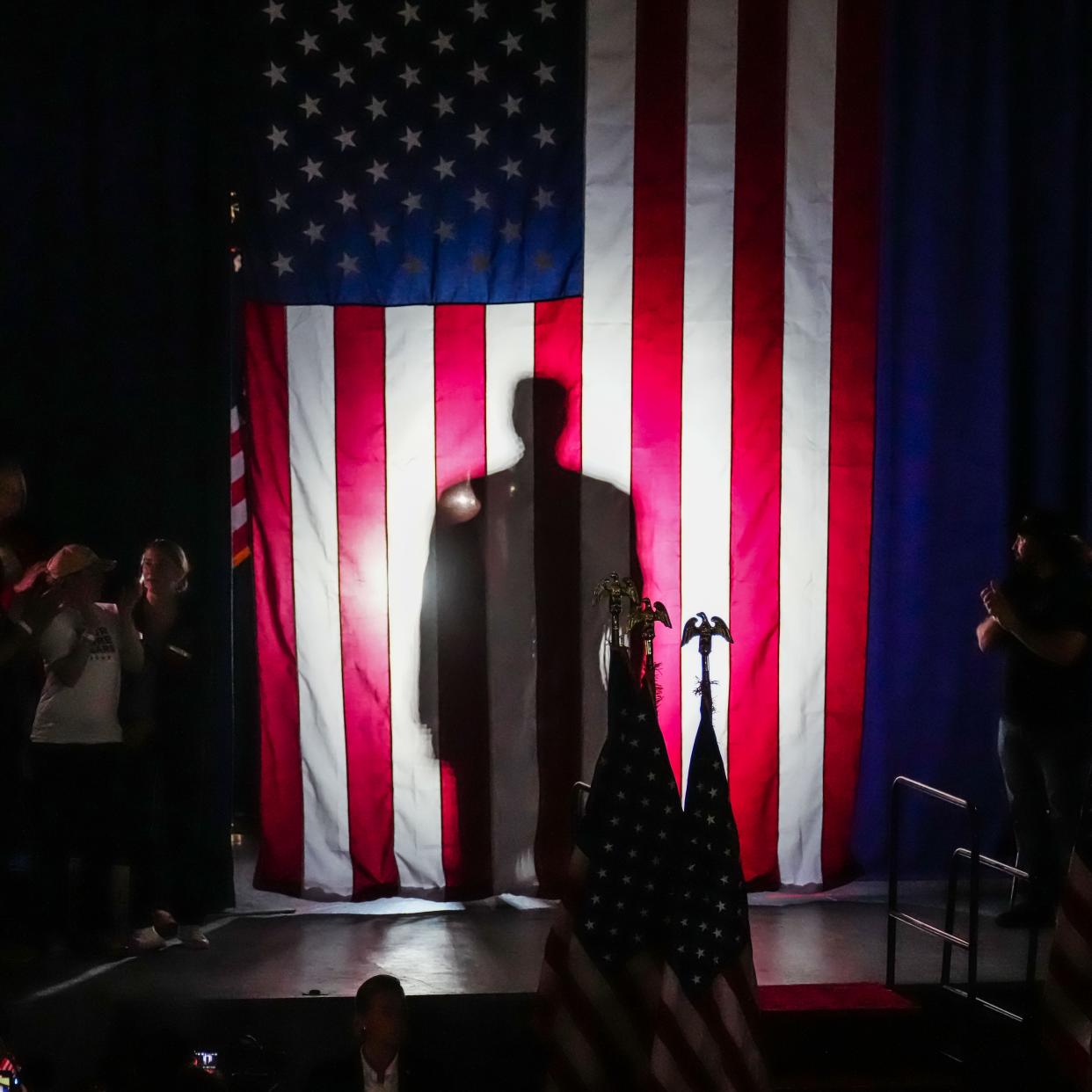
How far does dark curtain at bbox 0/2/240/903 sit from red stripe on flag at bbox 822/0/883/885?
2355 millimetres

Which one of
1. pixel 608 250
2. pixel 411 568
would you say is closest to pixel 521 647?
pixel 411 568

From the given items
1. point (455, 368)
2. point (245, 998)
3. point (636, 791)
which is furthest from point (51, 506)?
point (636, 791)

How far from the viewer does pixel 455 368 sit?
5.32m

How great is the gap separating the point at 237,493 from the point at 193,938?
69.6 inches

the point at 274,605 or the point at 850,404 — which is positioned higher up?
the point at 850,404

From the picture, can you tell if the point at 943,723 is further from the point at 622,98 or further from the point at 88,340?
the point at 88,340

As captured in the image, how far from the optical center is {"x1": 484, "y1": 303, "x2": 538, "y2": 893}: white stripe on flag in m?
5.32

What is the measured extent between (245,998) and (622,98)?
352 centimetres

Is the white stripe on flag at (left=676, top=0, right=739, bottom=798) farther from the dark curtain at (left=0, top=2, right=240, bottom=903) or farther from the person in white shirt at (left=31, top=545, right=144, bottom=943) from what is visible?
the person in white shirt at (left=31, top=545, right=144, bottom=943)

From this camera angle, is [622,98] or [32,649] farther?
[622,98]

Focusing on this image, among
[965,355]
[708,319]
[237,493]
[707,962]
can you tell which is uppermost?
[708,319]

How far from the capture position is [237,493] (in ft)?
18.6

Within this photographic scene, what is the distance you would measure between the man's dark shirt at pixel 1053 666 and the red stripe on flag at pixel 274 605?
2693 millimetres

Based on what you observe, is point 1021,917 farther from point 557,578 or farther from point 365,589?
point 365,589
